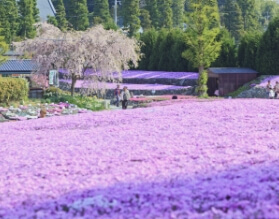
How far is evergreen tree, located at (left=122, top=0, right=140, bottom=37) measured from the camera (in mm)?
67562

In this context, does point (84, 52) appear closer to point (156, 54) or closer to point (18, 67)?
point (18, 67)

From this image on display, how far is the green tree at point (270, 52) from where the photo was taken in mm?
44812

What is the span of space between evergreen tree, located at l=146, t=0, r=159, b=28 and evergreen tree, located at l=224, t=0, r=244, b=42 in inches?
348

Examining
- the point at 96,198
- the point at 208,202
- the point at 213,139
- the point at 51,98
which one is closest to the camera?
the point at 208,202

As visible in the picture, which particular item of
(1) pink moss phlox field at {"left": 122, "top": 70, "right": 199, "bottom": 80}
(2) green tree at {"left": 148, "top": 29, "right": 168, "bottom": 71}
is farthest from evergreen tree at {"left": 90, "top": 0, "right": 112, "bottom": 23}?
(1) pink moss phlox field at {"left": 122, "top": 70, "right": 199, "bottom": 80}

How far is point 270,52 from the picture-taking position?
4522 centimetres

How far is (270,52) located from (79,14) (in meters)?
33.8

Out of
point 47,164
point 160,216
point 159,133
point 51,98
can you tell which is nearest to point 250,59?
point 51,98

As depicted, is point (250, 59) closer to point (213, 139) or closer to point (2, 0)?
point (2, 0)

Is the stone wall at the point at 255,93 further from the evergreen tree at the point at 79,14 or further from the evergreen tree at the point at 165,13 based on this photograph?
the evergreen tree at the point at 79,14

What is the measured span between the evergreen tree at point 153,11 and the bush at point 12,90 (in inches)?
1752

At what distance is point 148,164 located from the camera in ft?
28.6

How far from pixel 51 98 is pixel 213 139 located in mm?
22966

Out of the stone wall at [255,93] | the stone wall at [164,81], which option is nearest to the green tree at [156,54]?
the stone wall at [164,81]
